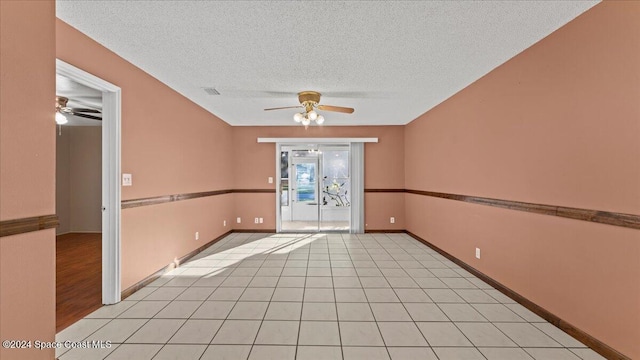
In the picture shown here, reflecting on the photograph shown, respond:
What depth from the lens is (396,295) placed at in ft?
9.37

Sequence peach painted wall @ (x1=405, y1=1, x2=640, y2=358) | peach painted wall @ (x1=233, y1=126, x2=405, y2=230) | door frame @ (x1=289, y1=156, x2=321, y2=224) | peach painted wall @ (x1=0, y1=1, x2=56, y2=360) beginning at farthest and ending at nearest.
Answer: door frame @ (x1=289, y1=156, x2=321, y2=224)
peach painted wall @ (x1=233, y1=126, x2=405, y2=230)
peach painted wall @ (x1=405, y1=1, x2=640, y2=358)
peach painted wall @ (x1=0, y1=1, x2=56, y2=360)

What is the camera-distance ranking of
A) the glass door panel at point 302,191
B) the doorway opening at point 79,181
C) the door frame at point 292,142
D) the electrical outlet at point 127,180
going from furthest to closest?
the glass door panel at point 302,191, the door frame at point 292,142, the doorway opening at point 79,181, the electrical outlet at point 127,180

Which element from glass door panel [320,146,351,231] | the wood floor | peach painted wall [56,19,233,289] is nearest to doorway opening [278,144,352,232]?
glass door panel [320,146,351,231]

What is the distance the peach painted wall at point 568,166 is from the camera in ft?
5.74

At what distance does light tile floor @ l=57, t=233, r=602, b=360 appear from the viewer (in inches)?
77.0

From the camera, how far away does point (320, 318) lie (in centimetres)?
239

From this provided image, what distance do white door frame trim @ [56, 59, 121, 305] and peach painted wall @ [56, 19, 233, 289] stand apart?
0.10 meters

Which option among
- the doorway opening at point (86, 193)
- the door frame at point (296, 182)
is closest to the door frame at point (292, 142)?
the door frame at point (296, 182)

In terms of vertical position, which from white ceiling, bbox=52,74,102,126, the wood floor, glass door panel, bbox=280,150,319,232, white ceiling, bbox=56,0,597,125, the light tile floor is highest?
white ceiling, bbox=56,0,597,125

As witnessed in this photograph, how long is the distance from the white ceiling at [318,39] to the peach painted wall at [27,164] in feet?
2.72

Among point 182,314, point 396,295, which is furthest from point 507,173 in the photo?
point 182,314

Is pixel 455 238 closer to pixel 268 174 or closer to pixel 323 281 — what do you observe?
pixel 323 281

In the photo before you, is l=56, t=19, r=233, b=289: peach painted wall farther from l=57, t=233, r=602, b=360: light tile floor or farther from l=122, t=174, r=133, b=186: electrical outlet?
l=57, t=233, r=602, b=360: light tile floor

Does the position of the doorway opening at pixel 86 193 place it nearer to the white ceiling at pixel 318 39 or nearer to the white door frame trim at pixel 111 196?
the white door frame trim at pixel 111 196
